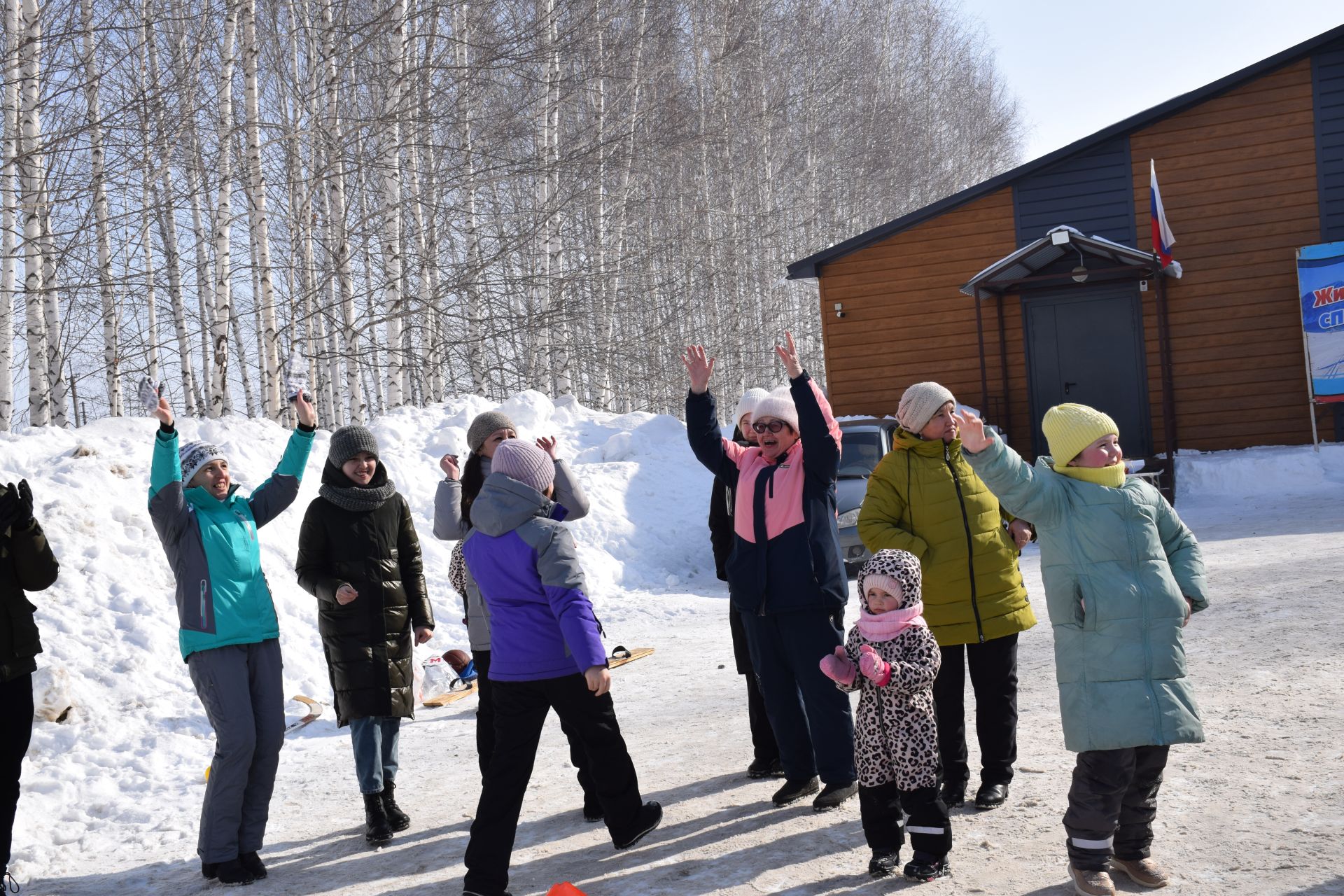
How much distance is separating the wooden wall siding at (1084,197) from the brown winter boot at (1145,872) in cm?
1441

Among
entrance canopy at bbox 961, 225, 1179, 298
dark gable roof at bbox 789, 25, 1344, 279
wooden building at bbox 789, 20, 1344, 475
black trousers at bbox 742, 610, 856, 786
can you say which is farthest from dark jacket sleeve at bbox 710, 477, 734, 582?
dark gable roof at bbox 789, 25, 1344, 279

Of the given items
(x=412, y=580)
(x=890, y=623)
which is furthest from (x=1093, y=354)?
(x=890, y=623)

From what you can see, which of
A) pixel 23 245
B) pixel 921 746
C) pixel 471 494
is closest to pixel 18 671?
pixel 471 494

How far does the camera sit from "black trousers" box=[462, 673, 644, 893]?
3924mm

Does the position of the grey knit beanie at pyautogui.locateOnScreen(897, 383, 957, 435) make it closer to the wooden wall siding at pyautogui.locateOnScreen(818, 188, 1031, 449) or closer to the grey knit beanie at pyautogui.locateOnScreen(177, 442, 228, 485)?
the grey knit beanie at pyautogui.locateOnScreen(177, 442, 228, 485)

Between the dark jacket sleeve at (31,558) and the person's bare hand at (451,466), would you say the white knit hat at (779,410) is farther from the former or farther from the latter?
the dark jacket sleeve at (31,558)

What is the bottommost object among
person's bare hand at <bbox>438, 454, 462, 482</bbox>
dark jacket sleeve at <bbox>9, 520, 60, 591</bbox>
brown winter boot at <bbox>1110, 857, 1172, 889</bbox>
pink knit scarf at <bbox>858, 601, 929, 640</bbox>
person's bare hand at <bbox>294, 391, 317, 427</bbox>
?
brown winter boot at <bbox>1110, 857, 1172, 889</bbox>

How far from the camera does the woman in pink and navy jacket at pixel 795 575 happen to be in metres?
4.56

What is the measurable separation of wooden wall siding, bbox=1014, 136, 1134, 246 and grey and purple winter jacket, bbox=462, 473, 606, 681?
14.4 metres

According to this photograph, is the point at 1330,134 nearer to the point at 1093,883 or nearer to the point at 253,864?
the point at 1093,883

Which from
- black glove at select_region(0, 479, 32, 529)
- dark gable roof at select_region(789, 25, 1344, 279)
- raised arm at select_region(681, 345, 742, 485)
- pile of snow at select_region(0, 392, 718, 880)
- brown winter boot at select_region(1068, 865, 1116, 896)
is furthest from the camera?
dark gable roof at select_region(789, 25, 1344, 279)

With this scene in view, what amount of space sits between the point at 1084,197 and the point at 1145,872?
14.8 m

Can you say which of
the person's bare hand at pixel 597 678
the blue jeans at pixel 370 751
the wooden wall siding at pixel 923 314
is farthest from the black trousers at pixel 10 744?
the wooden wall siding at pixel 923 314

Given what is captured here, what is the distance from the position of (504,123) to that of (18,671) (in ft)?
52.9
